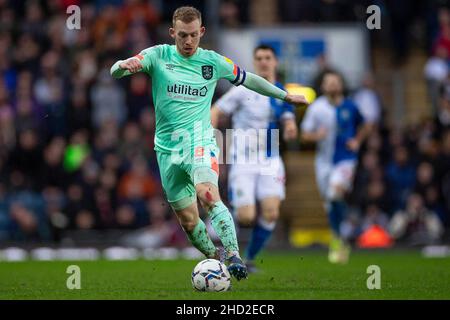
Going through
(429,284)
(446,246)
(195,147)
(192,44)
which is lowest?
(446,246)

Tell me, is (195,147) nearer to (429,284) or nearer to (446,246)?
(429,284)

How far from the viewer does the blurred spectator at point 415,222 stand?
22359 millimetres

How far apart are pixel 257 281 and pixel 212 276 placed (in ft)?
6.64

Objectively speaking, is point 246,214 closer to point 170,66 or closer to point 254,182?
Answer: point 254,182

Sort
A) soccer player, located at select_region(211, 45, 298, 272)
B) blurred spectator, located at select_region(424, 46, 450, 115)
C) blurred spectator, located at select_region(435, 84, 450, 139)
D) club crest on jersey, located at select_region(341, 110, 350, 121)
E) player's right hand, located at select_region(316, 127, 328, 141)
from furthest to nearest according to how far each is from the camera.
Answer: blurred spectator, located at select_region(424, 46, 450, 115) < blurred spectator, located at select_region(435, 84, 450, 139) < club crest on jersey, located at select_region(341, 110, 350, 121) < player's right hand, located at select_region(316, 127, 328, 141) < soccer player, located at select_region(211, 45, 298, 272)

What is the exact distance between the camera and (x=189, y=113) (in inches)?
469

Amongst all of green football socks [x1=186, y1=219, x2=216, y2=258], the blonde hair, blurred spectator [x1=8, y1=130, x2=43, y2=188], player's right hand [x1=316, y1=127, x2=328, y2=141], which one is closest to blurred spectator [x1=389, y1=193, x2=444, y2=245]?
player's right hand [x1=316, y1=127, x2=328, y2=141]

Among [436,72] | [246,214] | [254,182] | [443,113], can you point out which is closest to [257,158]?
[254,182]

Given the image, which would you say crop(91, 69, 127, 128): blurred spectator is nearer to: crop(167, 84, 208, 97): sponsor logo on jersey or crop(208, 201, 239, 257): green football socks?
crop(167, 84, 208, 97): sponsor logo on jersey

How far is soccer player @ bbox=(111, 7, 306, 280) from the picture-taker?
1152 cm

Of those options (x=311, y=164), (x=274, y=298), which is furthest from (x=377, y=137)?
(x=274, y=298)

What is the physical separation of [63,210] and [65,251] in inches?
46.6

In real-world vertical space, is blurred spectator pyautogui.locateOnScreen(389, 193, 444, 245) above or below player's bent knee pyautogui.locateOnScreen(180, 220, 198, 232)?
below

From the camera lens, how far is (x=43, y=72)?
79.4 feet
